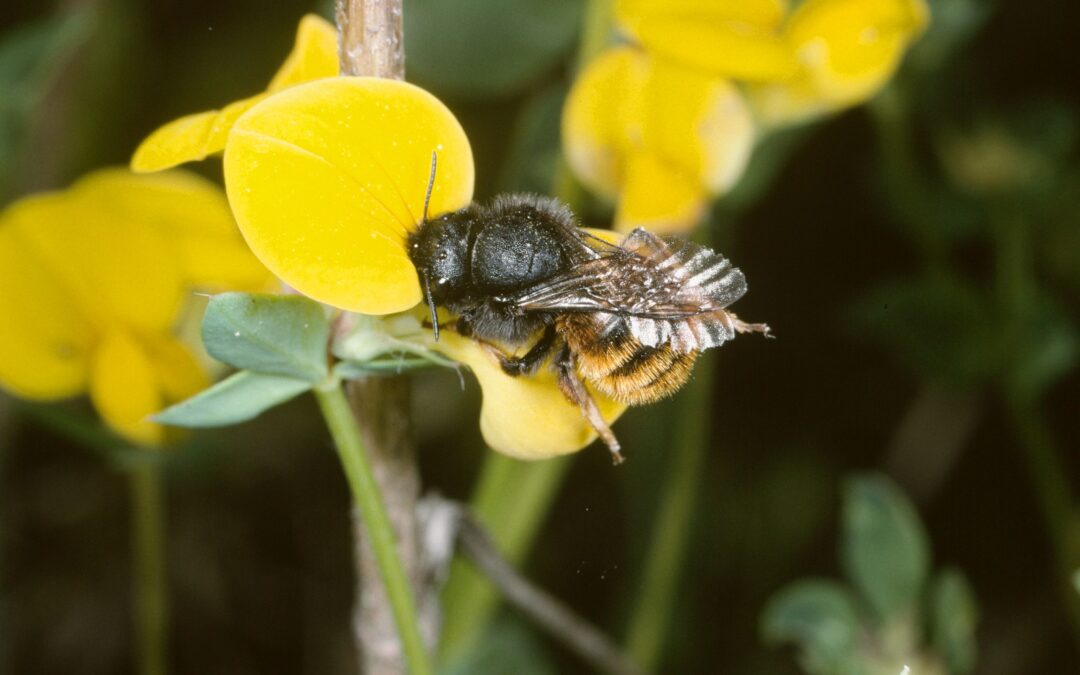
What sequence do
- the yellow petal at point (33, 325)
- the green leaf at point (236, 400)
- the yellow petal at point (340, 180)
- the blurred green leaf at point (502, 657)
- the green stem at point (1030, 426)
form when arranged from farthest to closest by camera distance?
the green stem at point (1030, 426) → the blurred green leaf at point (502, 657) → the yellow petal at point (33, 325) → the green leaf at point (236, 400) → the yellow petal at point (340, 180)

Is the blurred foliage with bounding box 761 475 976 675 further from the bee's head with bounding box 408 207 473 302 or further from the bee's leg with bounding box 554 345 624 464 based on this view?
the bee's head with bounding box 408 207 473 302

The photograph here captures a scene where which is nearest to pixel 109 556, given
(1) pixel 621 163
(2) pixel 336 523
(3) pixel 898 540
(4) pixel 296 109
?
(2) pixel 336 523

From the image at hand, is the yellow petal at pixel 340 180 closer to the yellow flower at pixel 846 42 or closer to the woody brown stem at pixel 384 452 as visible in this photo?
the woody brown stem at pixel 384 452

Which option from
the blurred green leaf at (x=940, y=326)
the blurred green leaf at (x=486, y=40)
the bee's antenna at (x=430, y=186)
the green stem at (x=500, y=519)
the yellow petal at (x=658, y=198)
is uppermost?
the bee's antenna at (x=430, y=186)

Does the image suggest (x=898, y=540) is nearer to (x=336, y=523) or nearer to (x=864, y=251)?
(x=864, y=251)

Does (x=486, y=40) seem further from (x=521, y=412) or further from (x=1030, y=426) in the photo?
(x=521, y=412)

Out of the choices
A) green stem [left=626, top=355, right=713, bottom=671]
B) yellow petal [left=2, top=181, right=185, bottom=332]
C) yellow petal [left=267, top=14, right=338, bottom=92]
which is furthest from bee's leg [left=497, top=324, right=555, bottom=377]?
green stem [left=626, top=355, right=713, bottom=671]

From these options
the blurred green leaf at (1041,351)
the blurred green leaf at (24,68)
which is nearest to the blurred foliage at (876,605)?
the blurred green leaf at (1041,351)
